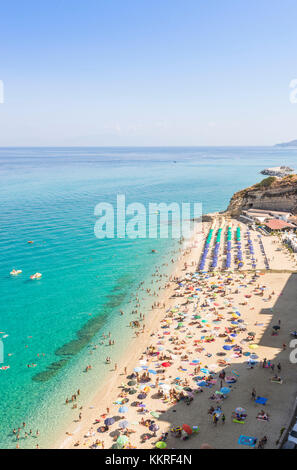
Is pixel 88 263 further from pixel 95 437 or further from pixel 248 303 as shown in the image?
pixel 95 437

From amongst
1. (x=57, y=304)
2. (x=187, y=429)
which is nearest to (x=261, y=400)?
(x=187, y=429)

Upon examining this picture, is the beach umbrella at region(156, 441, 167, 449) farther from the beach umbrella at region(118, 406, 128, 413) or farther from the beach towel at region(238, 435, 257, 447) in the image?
the beach towel at region(238, 435, 257, 447)

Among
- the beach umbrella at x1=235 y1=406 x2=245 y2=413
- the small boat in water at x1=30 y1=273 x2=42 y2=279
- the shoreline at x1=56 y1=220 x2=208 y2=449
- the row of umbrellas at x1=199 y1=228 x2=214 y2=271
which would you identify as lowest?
the shoreline at x1=56 y1=220 x2=208 y2=449

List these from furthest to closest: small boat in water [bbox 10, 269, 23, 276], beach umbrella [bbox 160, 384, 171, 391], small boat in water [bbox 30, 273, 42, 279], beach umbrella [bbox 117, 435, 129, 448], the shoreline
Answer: small boat in water [bbox 10, 269, 23, 276], small boat in water [bbox 30, 273, 42, 279], beach umbrella [bbox 160, 384, 171, 391], the shoreline, beach umbrella [bbox 117, 435, 129, 448]

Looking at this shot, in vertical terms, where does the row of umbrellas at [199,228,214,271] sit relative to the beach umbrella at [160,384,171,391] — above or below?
above

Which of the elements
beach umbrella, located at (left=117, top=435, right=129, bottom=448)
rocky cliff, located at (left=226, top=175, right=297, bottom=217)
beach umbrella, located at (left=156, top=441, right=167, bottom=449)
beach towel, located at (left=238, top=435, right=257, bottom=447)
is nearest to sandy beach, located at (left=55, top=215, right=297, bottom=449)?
beach umbrella, located at (left=117, top=435, right=129, bottom=448)

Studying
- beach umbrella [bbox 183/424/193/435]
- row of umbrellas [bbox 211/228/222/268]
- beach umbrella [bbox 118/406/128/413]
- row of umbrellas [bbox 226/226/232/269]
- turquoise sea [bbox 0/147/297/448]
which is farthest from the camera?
row of umbrellas [bbox 211/228/222/268]
